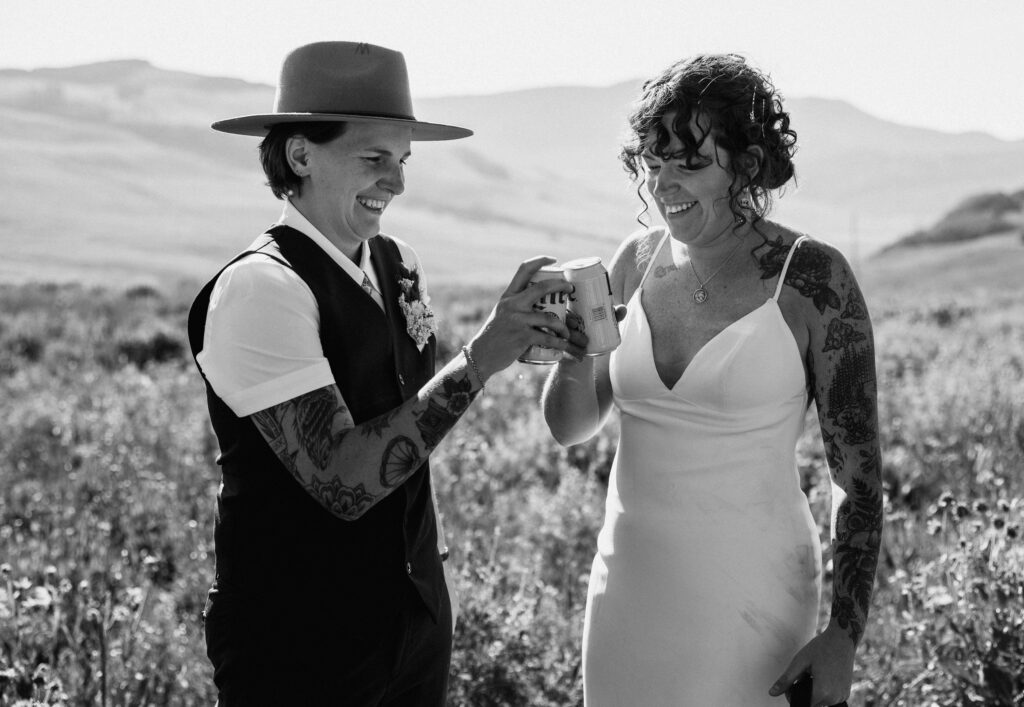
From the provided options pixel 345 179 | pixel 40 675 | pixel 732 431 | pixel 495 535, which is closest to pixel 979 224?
pixel 495 535

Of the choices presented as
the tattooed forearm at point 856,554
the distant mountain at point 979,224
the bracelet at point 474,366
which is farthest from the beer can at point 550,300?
the distant mountain at point 979,224

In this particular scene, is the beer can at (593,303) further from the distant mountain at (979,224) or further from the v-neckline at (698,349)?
the distant mountain at (979,224)

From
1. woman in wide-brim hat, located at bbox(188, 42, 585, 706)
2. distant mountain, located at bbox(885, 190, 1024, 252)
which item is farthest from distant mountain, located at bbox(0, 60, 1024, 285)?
distant mountain, located at bbox(885, 190, 1024, 252)

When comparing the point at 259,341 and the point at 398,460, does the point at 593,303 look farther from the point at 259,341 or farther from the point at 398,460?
the point at 259,341

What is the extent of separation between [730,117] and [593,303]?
56 cm

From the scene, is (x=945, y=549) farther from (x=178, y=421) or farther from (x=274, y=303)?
(x=178, y=421)

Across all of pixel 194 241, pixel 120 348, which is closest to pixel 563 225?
pixel 194 241

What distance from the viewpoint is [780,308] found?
2.37m

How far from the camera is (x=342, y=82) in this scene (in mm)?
2369

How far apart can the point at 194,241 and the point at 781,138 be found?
65.5 m

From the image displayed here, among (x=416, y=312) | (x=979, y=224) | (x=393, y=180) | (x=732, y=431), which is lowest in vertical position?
(x=979, y=224)

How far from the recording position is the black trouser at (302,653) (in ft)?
7.36

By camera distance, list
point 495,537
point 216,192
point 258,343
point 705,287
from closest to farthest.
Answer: point 258,343
point 705,287
point 495,537
point 216,192

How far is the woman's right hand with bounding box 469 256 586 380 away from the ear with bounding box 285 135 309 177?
1.92 feet
